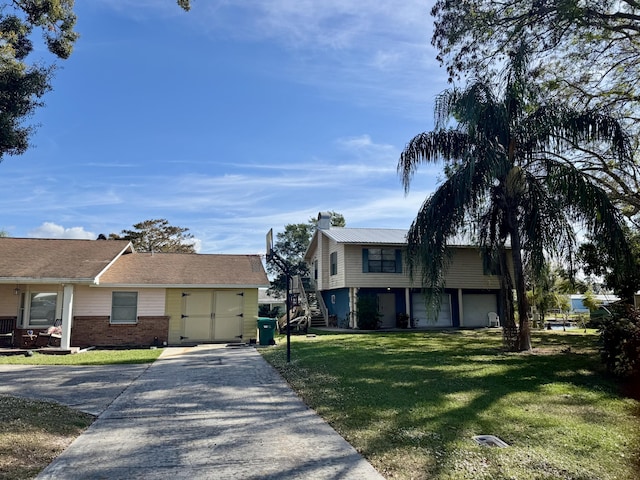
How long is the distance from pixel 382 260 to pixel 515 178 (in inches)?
481

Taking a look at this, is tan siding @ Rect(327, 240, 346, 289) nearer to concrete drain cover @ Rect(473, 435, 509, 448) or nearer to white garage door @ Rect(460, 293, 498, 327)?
white garage door @ Rect(460, 293, 498, 327)

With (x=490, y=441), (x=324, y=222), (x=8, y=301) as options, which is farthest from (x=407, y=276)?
(x=490, y=441)

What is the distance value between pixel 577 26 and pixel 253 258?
14561mm

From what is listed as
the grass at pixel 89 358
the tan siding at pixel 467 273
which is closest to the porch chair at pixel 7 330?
the grass at pixel 89 358

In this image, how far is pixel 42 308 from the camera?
16.1m

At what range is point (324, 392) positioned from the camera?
7.62 metres

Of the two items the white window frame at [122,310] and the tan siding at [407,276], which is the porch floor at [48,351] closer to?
the white window frame at [122,310]

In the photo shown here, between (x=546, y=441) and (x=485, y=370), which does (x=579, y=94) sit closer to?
(x=485, y=370)

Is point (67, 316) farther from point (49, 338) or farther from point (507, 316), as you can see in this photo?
point (507, 316)

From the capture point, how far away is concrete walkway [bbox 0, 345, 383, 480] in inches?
166

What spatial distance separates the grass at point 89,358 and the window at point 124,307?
7.17 ft

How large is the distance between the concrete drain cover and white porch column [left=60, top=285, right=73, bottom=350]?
13.8 metres

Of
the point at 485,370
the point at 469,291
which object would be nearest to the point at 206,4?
the point at 485,370

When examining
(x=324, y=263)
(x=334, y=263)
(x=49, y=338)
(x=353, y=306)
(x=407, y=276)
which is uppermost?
(x=324, y=263)
